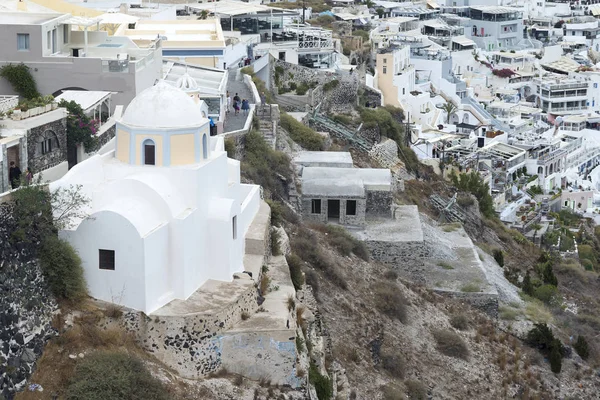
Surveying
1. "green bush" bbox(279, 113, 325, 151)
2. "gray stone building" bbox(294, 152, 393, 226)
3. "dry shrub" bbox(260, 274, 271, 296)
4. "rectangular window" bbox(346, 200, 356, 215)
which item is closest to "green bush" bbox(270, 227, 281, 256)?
"dry shrub" bbox(260, 274, 271, 296)

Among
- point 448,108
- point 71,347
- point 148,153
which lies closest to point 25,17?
point 148,153

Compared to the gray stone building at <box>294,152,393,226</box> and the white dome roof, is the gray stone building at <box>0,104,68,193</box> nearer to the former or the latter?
the white dome roof

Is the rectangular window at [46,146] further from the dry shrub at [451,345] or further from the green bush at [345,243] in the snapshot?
the dry shrub at [451,345]

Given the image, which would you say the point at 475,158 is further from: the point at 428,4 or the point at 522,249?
the point at 428,4

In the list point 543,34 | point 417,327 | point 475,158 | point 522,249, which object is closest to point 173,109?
point 417,327

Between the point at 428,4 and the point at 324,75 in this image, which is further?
the point at 428,4

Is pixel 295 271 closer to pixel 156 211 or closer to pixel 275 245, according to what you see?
pixel 275 245
